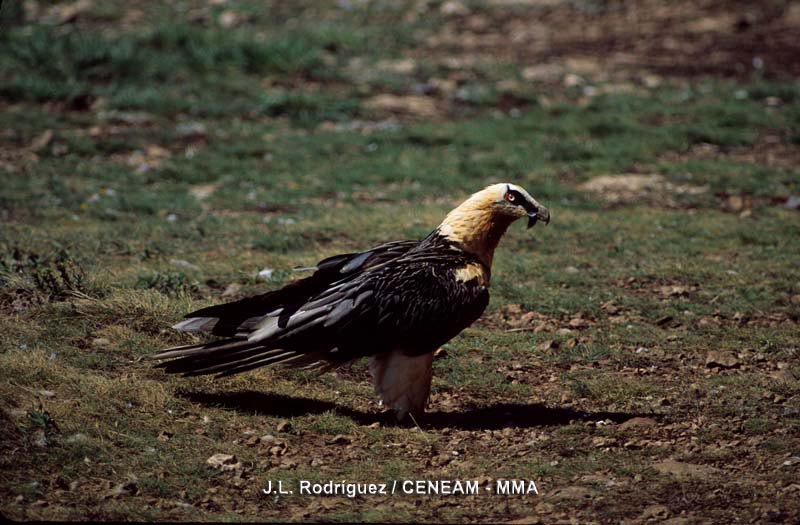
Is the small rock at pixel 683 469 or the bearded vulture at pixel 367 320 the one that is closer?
the small rock at pixel 683 469

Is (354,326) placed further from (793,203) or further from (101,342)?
(793,203)

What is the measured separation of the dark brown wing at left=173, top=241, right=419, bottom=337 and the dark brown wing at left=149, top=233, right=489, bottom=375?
0.06 metres

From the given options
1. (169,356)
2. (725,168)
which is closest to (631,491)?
(169,356)

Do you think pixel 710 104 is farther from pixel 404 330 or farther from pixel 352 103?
pixel 404 330

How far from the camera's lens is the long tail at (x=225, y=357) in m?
5.95

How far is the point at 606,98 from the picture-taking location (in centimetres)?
1418

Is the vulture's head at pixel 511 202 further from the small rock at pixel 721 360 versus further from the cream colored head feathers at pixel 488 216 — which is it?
the small rock at pixel 721 360

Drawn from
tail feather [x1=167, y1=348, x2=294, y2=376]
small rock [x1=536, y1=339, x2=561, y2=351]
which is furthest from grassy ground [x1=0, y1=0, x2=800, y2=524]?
tail feather [x1=167, y1=348, x2=294, y2=376]

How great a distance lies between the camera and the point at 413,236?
948 cm

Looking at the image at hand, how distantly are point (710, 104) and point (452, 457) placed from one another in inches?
378

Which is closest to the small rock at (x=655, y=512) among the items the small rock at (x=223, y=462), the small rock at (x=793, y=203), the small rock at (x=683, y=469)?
the small rock at (x=683, y=469)

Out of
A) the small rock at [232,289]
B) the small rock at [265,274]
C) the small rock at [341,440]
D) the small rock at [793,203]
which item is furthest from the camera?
the small rock at [793,203]

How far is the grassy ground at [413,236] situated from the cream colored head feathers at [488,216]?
3.12ft

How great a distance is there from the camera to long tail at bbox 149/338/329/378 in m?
5.95
